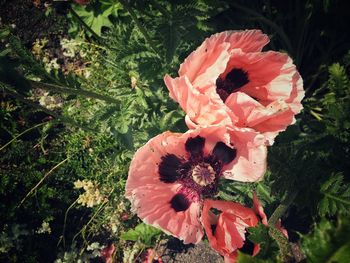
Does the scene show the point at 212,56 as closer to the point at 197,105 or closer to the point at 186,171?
the point at 197,105

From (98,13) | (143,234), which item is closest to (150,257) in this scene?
(143,234)

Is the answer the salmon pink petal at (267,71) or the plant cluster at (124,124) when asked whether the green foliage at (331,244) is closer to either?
the plant cluster at (124,124)

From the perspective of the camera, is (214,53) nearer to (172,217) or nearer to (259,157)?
(259,157)

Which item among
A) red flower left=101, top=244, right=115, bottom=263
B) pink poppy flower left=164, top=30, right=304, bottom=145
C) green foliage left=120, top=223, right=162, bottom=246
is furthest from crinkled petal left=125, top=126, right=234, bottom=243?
red flower left=101, top=244, right=115, bottom=263

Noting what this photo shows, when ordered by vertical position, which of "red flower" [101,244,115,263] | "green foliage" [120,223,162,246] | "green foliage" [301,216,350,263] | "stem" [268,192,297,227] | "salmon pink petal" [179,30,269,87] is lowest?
"red flower" [101,244,115,263]

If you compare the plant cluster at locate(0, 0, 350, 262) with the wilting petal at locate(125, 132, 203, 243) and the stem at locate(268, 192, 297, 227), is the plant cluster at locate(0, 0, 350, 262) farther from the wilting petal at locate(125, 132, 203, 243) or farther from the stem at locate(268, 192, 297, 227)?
the wilting petal at locate(125, 132, 203, 243)
